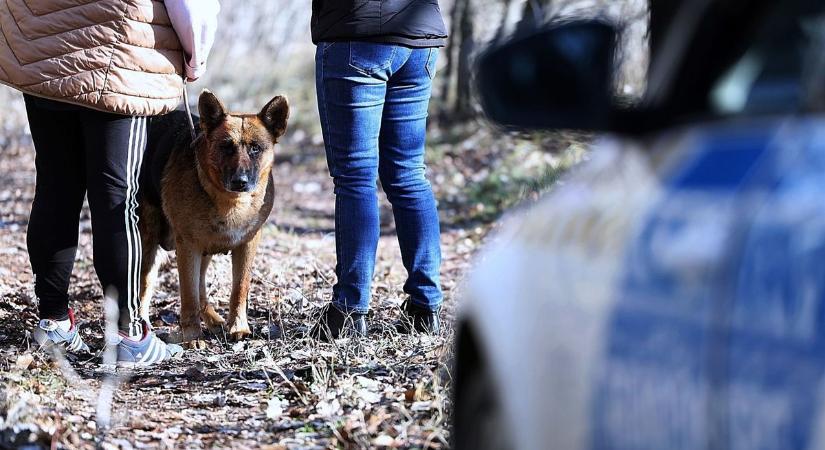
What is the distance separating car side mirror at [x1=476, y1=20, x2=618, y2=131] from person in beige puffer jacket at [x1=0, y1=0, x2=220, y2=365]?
272cm

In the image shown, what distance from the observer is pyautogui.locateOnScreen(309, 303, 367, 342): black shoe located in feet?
16.6

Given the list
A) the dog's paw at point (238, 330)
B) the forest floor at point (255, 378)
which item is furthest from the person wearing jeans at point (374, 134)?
the dog's paw at point (238, 330)

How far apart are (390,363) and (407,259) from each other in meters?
0.73

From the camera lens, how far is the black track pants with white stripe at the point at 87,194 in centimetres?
465

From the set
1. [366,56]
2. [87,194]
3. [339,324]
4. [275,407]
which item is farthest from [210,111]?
[275,407]

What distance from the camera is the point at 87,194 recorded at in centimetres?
478

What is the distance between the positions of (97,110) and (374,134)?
1.24m

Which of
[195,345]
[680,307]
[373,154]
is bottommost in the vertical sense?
[195,345]

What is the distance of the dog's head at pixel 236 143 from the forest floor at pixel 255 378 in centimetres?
70

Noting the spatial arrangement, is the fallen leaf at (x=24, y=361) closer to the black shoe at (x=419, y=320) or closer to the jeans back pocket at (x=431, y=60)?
the black shoe at (x=419, y=320)

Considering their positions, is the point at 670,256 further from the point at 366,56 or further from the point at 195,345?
the point at 195,345

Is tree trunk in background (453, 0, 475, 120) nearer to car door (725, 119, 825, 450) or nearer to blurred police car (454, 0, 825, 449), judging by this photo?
blurred police car (454, 0, 825, 449)

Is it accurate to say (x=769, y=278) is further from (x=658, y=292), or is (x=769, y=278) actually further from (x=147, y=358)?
(x=147, y=358)

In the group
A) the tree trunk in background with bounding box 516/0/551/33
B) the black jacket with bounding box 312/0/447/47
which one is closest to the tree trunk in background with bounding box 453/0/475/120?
the tree trunk in background with bounding box 516/0/551/33
